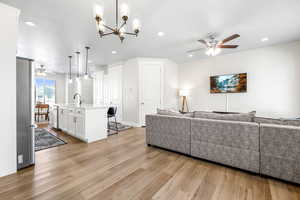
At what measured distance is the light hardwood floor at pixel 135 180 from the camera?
59.1 inches

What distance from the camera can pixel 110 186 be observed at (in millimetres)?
1653

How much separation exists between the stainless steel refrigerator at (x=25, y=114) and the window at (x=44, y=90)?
24.4ft

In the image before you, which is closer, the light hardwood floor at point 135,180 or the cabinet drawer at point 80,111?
the light hardwood floor at point 135,180

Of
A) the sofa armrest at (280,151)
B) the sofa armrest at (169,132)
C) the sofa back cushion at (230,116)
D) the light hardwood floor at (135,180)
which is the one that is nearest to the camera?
the light hardwood floor at (135,180)

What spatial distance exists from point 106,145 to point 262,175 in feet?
9.75

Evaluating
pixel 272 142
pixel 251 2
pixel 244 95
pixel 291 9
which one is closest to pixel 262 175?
pixel 272 142

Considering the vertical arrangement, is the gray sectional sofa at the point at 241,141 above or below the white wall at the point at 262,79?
below

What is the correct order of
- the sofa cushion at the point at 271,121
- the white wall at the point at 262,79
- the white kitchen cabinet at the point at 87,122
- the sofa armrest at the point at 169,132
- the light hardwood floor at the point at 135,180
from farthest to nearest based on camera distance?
the white wall at the point at 262,79 < the white kitchen cabinet at the point at 87,122 < the sofa armrest at the point at 169,132 < the sofa cushion at the point at 271,121 < the light hardwood floor at the point at 135,180

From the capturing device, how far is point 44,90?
8133 millimetres

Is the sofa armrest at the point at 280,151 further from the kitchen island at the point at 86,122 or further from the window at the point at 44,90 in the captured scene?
the window at the point at 44,90

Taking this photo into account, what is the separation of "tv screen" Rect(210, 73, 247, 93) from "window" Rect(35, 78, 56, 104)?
9586 millimetres

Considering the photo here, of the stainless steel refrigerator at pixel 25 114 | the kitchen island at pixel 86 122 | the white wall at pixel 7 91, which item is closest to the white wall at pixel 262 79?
the kitchen island at pixel 86 122

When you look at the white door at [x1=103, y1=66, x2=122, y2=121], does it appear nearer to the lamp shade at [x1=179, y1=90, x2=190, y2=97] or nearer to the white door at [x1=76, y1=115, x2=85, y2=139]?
the white door at [x1=76, y1=115, x2=85, y2=139]

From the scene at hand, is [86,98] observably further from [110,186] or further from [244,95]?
[244,95]
